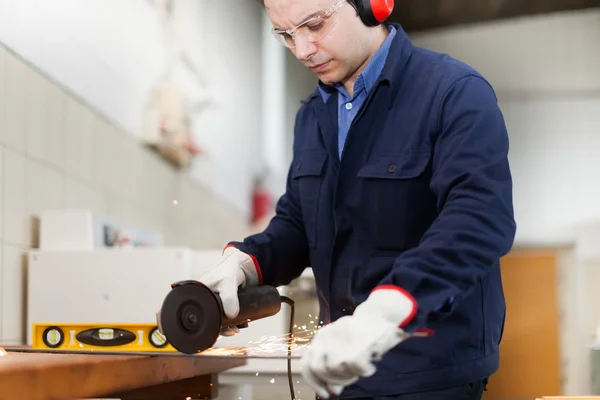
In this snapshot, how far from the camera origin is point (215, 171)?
428 centimetres

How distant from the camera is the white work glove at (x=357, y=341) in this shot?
3.05 ft

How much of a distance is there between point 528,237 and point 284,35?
4.69 meters

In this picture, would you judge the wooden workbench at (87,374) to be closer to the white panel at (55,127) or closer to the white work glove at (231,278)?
the white work glove at (231,278)

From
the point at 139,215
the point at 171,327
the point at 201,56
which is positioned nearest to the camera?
the point at 171,327

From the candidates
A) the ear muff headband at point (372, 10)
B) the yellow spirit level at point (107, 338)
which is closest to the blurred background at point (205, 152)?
the yellow spirit level at point (107, 338)

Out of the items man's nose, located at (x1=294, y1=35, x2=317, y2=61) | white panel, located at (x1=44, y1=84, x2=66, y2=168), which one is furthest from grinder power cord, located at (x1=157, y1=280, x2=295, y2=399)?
white panel, located at (x1=44, y1=84, x2=66, y2=168)

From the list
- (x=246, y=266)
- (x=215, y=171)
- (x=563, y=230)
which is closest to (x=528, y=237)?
(x=563, y=230)

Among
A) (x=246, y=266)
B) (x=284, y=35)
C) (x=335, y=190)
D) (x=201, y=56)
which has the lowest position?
(x=246, y=266)

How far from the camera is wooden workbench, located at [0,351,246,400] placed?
106 cm

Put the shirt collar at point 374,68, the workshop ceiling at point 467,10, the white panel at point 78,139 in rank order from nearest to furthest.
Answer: the shirt collar at point 374,68, the white panel at point 78,139, the workshop ceiling at point 467,10

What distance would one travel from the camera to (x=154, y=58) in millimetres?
3375

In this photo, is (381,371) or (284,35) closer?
(381,371)

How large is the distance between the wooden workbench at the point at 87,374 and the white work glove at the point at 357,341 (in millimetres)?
338

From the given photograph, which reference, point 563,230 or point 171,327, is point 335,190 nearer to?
point 171,327
